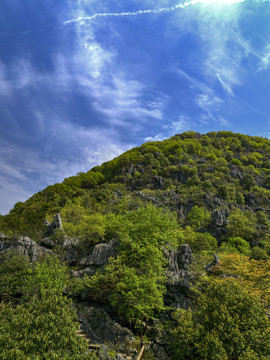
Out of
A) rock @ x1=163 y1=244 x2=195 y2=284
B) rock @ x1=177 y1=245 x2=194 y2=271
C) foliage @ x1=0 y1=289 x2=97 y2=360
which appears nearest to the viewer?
foliage @ x1=0 y1=289 x2=97 y2=360

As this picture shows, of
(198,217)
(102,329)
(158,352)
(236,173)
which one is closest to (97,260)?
(102,329)

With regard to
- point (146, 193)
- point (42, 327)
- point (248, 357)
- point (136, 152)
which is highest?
point (136, 152)

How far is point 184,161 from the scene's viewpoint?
93688mm

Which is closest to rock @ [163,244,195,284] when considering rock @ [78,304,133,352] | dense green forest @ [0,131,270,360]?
dense green forest @ [0,131,270,360]

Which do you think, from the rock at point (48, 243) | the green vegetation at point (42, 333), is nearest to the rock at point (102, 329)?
the green vegetation at point (42, 333)

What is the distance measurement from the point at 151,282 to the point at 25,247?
63.7 ft

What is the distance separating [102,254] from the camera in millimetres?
28750

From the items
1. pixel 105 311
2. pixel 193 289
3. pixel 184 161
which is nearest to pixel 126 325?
pixel 105 311

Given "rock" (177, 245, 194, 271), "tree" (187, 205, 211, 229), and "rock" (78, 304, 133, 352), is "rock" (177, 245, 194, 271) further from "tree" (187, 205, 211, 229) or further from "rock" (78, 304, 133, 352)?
"tree" (187, 205, 211, 229)

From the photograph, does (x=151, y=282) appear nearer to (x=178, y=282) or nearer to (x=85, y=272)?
(x=178, y=282)

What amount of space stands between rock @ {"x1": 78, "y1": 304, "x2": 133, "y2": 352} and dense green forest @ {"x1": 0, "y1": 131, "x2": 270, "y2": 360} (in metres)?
0.87

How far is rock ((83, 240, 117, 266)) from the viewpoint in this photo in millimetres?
28062

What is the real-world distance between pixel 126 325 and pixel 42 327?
14932 mm

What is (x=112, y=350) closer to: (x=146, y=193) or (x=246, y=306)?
(x=246, y=306)
